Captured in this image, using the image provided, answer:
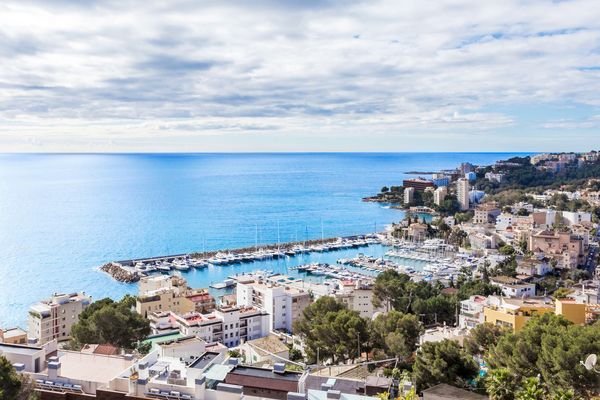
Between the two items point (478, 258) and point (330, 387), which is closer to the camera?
point (330, 387)

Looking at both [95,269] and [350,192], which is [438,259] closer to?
[95,269]

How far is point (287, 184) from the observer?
97.3m

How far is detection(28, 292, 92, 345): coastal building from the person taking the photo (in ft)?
58.7

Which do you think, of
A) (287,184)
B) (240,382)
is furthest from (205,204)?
(240,382)

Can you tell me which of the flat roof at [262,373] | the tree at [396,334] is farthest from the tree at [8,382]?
the tree at [396,334]

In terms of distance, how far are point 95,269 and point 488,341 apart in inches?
1005

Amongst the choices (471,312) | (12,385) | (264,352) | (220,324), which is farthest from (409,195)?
(12,385)

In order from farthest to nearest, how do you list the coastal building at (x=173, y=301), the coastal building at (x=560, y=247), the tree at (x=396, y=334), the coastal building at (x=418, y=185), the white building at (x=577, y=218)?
the coastal building at (x=418, y=185)
the white building at (x=577, y=218)
the coastal building at (x=560, y=247)
the coastal building at (x=173, y=301)
the tree at (x=396, y=334)

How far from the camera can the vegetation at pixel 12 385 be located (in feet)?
18.8

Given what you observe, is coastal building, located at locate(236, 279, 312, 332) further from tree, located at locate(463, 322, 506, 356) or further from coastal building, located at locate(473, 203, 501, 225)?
coastal building, located at locate(473, 203, 501, 225)

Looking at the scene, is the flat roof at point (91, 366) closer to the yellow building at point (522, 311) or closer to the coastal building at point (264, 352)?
the coastal building at point (264, 352)

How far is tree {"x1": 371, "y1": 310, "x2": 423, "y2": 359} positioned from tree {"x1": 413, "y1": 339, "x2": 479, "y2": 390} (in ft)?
8.67

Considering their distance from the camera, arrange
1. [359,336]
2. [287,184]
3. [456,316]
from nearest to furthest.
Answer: [359,336] → [456,316] → [287,184]

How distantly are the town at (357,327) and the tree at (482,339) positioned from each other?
1.4 inches
